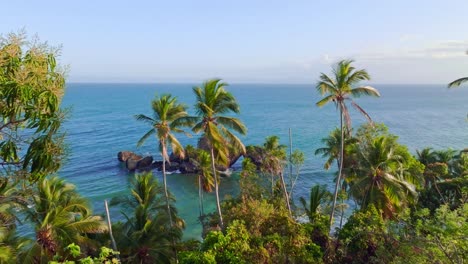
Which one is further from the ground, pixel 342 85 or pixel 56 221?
pixel 342 85

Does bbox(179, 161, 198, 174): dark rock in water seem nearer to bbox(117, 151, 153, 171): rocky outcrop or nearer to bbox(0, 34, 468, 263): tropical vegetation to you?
bbox(117, 151, 153, 171): rocky outcrop

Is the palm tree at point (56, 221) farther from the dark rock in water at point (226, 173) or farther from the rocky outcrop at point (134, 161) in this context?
the rocky outcrop at point (134, 161)

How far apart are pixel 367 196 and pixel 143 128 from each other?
69861 millimetres

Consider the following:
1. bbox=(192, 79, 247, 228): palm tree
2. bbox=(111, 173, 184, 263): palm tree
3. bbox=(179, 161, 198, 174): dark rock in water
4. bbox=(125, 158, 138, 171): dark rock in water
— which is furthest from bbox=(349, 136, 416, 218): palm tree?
bbox=(125, 158, 138, 171): dark rock in water

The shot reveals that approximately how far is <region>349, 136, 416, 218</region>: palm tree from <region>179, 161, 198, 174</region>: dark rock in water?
31.2 meters

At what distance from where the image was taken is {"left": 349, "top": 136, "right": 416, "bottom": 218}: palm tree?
19562 millimetres

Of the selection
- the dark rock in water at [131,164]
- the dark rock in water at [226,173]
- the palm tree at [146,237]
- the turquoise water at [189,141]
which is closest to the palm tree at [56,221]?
the palm tree at [146,237]

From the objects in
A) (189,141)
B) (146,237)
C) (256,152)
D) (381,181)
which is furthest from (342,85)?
(189,141)

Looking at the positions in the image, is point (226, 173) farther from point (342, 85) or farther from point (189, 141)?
point (342, 85)

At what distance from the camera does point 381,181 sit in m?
19.8

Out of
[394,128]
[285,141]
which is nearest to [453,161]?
[285,141]

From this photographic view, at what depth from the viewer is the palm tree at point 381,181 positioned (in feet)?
64.2

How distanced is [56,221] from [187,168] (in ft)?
118

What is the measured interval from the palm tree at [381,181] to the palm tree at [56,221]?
14.4 metres
